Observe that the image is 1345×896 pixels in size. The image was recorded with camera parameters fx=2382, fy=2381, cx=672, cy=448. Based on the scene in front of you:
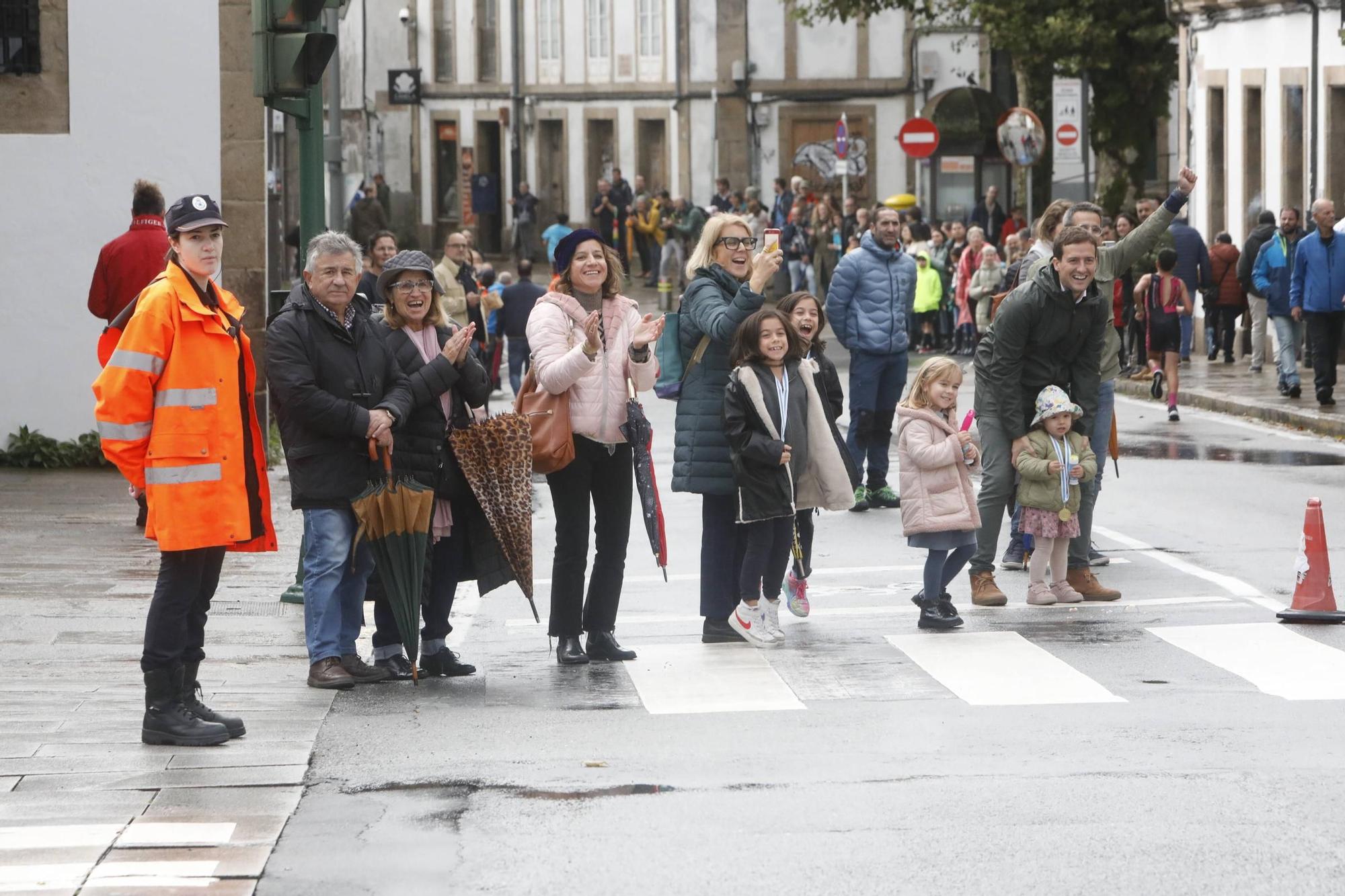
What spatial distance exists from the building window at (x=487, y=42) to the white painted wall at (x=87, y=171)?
40575 millimetres

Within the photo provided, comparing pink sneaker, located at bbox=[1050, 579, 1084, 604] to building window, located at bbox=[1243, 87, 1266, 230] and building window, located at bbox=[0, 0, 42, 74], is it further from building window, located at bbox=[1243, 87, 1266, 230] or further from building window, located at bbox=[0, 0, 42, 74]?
building window, located at bbox=[1243, 87, 1266, 230]

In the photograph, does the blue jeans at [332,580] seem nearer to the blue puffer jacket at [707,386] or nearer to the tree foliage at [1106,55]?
the blue puffer jacket at [707,386]

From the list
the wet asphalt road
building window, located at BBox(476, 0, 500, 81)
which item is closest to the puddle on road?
the wet asphalt road

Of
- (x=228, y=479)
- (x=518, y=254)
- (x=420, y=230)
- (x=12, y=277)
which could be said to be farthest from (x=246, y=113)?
(x=420, y=230)

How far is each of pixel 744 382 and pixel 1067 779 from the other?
10.5ft

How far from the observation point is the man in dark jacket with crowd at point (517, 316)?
24.4 meters

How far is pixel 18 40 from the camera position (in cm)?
1702

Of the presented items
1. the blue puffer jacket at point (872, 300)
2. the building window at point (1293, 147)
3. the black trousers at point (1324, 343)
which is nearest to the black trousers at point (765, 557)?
the blue puffer jacket at point (872, 300)

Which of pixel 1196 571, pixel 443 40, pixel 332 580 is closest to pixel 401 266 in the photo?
pixel 332 580

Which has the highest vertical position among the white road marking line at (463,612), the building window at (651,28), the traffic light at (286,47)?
the building window at (651,28)

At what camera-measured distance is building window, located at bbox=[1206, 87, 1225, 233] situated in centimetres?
3122

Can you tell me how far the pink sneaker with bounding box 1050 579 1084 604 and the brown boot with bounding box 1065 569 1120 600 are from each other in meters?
0.06

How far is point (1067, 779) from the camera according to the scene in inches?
287

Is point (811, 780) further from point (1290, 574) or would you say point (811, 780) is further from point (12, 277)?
point (12, 277)
